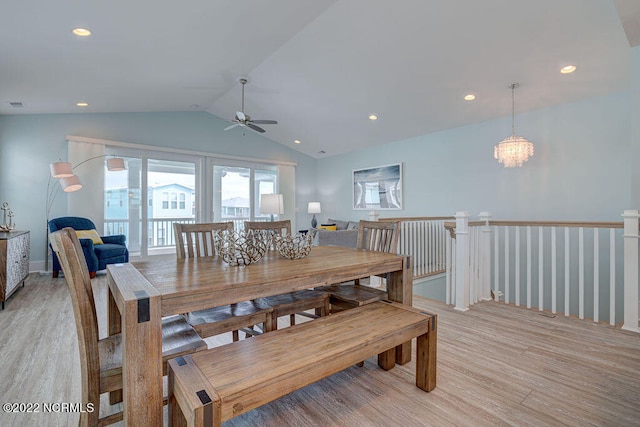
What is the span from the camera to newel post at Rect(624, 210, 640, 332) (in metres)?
2.65

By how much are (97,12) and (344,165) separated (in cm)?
558

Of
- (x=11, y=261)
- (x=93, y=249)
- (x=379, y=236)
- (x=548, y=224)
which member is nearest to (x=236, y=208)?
(x=93, y=249)

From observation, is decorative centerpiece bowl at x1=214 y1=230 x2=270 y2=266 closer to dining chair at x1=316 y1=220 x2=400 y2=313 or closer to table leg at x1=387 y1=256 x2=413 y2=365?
dining chair at x1=316 y1=220 x2=400 y2=313

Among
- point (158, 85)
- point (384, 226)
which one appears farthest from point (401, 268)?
point (158, 85)

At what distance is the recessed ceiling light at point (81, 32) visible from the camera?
107 inches

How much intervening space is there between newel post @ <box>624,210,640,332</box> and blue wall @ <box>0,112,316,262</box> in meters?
6.68

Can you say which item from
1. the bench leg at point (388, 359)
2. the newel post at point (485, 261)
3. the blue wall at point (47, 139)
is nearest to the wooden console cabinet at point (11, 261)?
the blue wall at point (47, 139)

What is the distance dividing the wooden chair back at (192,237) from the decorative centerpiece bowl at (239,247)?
1.17 ft

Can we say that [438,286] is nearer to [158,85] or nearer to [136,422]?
[136,422]

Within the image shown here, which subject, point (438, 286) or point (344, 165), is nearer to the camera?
point (438, 286)

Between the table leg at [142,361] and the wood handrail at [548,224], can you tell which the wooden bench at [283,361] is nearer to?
the table leg at [142,361]

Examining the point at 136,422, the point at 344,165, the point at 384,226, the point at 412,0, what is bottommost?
the point at 136,422

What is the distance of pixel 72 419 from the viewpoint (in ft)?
5.24

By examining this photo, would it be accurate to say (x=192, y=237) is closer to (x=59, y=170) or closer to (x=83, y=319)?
(x=83, y=319)
